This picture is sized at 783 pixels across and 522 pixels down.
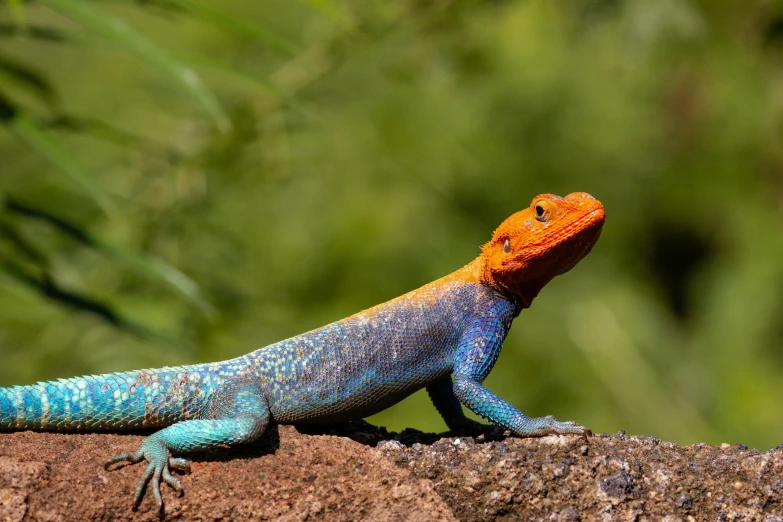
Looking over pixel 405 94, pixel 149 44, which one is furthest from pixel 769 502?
pixel 405 94

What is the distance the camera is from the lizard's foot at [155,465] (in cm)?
334

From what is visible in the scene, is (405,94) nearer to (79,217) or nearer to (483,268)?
(79,217)

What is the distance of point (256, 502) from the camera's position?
3.38m

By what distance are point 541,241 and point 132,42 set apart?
186 cm

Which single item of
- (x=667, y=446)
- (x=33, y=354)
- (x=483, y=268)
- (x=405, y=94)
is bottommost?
(x=667, y=446)

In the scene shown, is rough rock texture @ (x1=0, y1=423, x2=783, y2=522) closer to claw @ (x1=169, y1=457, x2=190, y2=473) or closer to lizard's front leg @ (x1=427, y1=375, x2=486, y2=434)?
claw @ (x1=169, y1=457, x2=190, y2=473)

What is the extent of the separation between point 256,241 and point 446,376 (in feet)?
12.5

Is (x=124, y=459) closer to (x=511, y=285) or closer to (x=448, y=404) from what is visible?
(x=448, y=404)

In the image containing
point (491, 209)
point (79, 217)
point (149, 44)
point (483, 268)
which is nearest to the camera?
point (149, 44)

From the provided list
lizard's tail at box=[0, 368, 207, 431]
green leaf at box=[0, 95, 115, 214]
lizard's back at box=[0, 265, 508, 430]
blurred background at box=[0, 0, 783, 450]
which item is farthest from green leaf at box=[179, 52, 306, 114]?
lizard's tail at box=[0, 368, 207, 431]

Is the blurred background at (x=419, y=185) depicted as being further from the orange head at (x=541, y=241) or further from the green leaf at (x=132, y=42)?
the orange head at (x=541, y=241)

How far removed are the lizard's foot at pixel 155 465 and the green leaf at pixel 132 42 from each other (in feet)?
4.48

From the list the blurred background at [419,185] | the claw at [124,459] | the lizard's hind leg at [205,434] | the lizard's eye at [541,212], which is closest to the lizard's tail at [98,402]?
the lizard's hind leg at [205,434]

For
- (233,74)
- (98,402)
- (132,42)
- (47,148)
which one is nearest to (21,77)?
(47,148)
